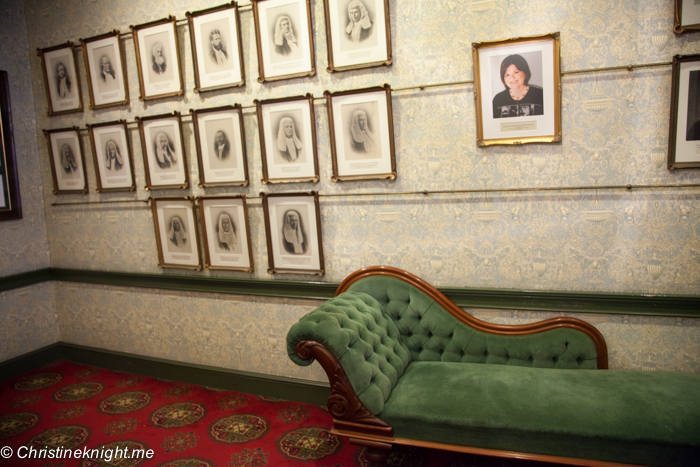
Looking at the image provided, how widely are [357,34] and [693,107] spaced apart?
78.4 inches

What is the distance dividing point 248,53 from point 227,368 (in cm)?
253

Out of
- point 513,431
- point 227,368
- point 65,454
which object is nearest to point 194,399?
point 227,368

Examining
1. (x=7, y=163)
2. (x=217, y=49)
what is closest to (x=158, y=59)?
(x=217, y=49)

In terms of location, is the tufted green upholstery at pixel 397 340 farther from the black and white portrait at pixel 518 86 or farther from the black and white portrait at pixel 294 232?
the black and white portrait at pixel 518 86

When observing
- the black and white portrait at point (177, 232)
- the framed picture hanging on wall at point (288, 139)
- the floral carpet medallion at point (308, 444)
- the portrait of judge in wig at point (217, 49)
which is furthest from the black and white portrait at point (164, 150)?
the floral carpet medallion at point (308, 444)

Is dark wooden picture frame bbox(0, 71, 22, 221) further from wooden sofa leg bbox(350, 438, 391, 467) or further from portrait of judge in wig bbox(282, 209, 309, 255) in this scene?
wooden sofa leg bbox(350, 438, 391, 467)

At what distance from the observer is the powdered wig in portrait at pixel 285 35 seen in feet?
10.6

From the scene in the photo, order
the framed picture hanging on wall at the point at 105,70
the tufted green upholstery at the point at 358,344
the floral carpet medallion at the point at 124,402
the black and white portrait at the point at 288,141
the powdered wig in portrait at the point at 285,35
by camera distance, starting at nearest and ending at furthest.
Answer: the tufted green upholstery at the point at 358,344 < the powdered wig in portrait at the point at 285,35 < the black and white portrait at the point at 288,141 < the floral carpet medallion at the point at 124,402 < the framed picture hanging on wall at the point at 105,70

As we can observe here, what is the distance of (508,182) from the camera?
9.35ft

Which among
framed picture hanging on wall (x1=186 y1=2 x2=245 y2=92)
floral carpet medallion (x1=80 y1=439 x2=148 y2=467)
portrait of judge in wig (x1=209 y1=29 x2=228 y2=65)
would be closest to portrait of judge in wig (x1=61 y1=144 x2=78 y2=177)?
framed picture hanging on wall (x1=186 y1=2 x2=245 y2=92)

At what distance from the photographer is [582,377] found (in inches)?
97.3

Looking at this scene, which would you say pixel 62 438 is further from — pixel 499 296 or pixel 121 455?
pixel 499 296

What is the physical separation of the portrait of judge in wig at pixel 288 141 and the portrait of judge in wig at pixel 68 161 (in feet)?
7.42

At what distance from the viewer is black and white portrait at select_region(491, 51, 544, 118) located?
271 cm
